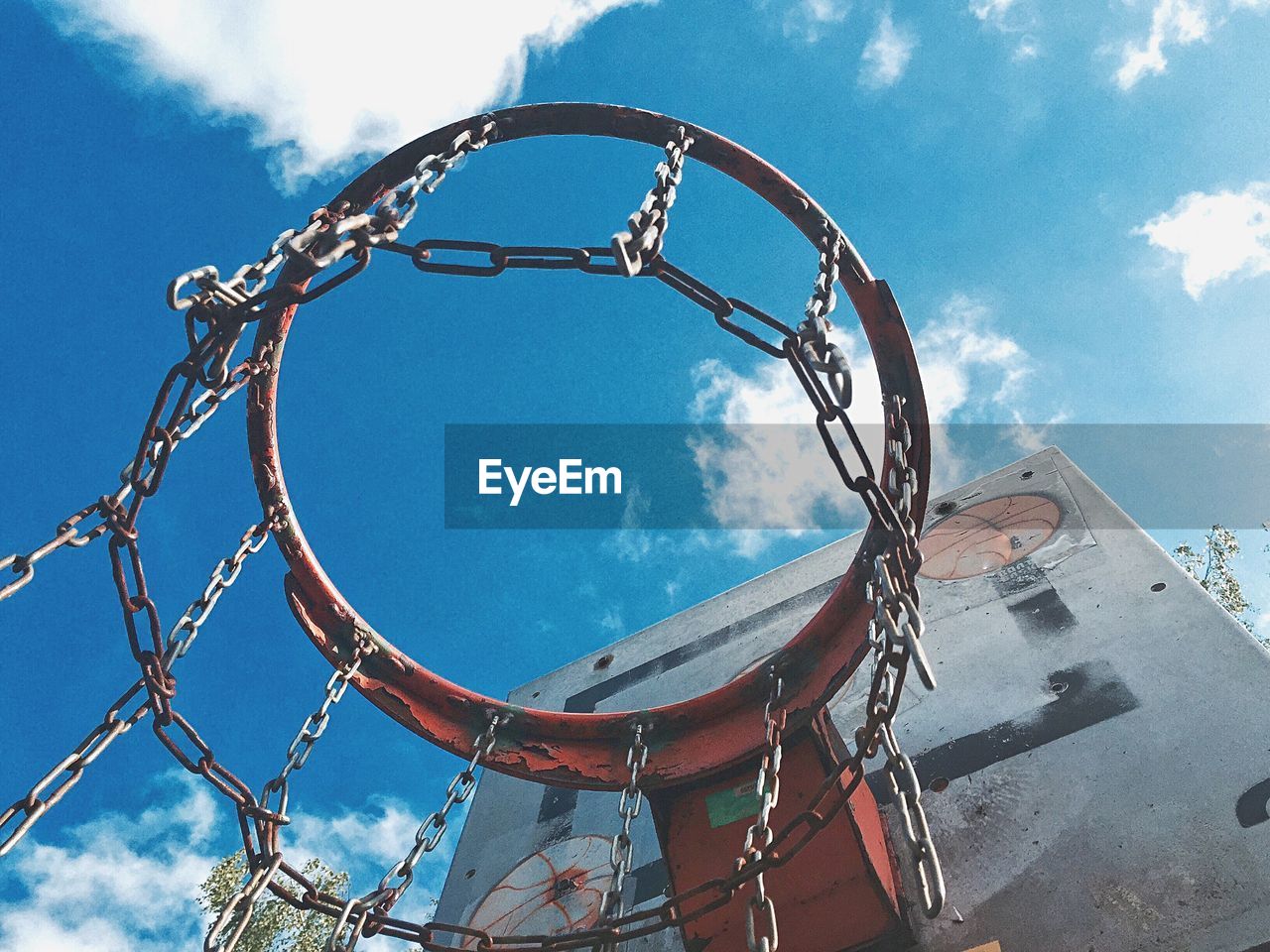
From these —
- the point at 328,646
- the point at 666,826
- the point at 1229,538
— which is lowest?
the point at 666,826

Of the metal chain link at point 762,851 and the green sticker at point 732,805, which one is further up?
the green sticker at point 732,805

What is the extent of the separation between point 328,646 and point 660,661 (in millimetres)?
3255

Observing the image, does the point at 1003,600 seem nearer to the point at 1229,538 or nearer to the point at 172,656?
the point at 172,656

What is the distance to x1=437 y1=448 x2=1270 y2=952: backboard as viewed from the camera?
3.45 metres

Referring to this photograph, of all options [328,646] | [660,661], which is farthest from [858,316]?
[660,661]

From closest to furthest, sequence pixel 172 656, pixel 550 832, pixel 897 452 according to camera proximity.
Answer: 1. pixel 172 656
2. pixel 897 452
3. pixel 550 832

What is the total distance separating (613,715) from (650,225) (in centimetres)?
224

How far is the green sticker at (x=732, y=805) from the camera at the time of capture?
148 inches

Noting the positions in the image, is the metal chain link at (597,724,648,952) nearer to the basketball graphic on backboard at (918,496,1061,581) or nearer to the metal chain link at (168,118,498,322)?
the metal chain link at (168,118,498,322)

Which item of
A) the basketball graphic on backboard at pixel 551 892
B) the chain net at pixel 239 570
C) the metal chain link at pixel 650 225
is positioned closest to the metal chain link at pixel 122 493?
the chain net at pixel 239 570

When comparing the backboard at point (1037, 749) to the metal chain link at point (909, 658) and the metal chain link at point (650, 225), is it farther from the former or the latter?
the metal chain link at point (650, 225)

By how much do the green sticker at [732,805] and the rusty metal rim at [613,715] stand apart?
0.13m

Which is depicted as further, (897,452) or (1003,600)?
(1003,600)

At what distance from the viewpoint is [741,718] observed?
3879 mm
